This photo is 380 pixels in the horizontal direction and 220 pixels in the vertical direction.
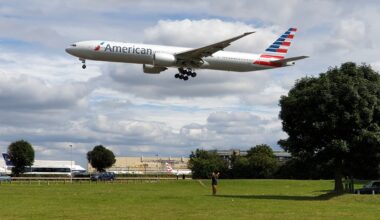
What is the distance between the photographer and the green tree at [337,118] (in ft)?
142

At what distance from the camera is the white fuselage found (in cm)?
5556

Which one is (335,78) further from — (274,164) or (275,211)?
(274,164)

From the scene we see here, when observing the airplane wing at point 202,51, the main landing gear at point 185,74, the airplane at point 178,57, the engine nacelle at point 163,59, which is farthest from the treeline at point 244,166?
the engine nacelle at point 163,59

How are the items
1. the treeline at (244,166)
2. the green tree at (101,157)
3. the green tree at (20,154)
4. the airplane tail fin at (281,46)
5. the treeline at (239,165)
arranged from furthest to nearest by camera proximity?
the green tree at (101,157), the green tree at (20,154), the treeline at (239,165), the treeline at (244,166), the airplane tail fin at (281,46)

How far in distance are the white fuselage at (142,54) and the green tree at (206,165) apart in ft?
241

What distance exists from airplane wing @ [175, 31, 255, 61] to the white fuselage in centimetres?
88

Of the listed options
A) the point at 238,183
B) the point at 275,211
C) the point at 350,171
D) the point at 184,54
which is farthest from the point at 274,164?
the point at 275,211

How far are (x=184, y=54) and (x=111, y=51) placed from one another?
6818 mm

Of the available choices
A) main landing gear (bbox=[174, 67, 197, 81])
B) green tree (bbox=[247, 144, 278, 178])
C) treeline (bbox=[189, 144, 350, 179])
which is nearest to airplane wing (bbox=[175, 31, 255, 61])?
main landing gear (bbox=[174, 67, 197, 81])

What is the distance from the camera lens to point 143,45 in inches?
2235

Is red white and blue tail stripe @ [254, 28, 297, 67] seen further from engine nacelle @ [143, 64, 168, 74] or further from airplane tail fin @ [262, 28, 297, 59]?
engine nacelle @ [143, 64, 168, 74]

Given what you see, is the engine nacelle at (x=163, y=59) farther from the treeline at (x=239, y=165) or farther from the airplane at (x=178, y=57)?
the treeline at (x=239, y=165)

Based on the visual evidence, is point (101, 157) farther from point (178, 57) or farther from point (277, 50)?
point (178, 57)

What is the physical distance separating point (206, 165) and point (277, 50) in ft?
242
